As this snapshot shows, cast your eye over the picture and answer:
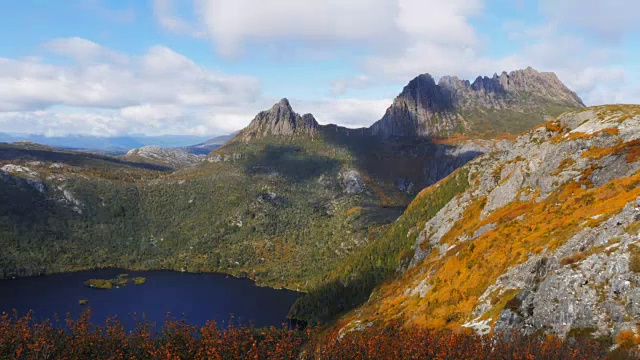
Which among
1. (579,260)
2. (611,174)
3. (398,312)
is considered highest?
(611,174)

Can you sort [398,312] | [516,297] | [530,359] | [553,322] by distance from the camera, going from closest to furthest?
[530,359] < [553,322] < [516,297] < [398,312]

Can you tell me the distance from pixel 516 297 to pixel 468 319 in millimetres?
8789

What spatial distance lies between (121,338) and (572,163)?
97.5 metres

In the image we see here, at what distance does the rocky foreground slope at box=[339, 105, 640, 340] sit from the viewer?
139 ft

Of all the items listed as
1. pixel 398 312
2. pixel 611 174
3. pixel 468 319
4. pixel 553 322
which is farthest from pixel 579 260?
pixel 398 312

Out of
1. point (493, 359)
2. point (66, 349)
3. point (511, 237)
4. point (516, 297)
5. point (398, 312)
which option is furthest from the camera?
point (398, 312)

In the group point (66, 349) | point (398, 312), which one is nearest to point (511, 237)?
point (398, 312)

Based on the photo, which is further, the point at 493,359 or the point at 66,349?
the point at 66,349

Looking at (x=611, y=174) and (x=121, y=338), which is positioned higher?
(x=611, y=174)

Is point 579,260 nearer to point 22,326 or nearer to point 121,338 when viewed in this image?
point 121,338

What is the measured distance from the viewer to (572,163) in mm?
91875

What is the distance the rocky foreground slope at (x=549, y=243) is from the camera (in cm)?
4247

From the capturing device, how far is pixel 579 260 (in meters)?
47.1

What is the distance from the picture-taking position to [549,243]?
187 ft
